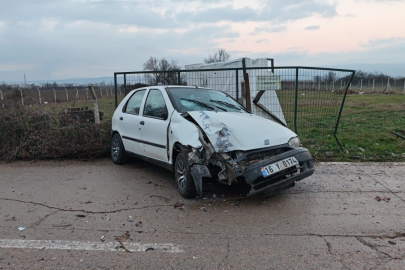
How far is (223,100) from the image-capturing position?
254 inches

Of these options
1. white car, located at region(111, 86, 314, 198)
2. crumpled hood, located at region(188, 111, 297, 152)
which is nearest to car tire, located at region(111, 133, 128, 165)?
white car, located at region(111, 86, 314, 198)

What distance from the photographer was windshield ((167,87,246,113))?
19.0ft

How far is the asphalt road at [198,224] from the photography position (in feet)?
11.2

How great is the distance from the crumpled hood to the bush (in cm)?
350

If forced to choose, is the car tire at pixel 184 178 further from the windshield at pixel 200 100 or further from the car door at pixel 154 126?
the windshield at pixel 200 100

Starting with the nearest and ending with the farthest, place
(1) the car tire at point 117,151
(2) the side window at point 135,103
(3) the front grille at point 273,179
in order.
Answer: (3) the front grille at point 273,179 → (2) the side window at point 135,103 → (1) the car tire at point 117,151

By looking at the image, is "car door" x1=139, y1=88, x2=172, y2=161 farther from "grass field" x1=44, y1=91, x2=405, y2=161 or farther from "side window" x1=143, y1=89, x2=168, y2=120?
"grass field" x1=44, y1=91, x2=405, y2=161

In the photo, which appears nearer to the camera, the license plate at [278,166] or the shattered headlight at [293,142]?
the license plate at [278,166]

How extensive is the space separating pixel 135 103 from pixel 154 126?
1158 mm

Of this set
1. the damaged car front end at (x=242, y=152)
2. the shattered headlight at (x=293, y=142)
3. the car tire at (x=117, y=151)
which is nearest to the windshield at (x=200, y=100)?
the damaged car front end at (x=242, y=152)

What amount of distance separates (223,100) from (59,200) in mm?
3248

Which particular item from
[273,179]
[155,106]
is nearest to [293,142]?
[273,179]

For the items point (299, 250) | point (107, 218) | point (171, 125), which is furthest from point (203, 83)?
point (299, 250)

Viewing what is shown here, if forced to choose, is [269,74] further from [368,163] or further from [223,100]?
[368,163]
